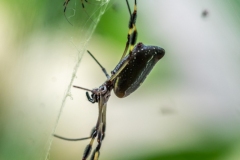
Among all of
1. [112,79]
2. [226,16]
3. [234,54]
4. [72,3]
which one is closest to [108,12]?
[72,3]

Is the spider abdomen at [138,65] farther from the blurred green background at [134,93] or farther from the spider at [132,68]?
the blurred green background at [134,93]

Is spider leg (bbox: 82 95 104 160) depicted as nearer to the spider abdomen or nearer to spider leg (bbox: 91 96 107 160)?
spider leg (bbox: 91 96 107 160)

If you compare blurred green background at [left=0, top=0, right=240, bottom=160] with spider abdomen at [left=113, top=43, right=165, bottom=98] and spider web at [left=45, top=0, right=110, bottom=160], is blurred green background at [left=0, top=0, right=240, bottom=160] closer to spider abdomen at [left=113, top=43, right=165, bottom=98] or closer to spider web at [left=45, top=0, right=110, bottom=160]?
spider web at [left=45, top=0, right=110, bottom=160]

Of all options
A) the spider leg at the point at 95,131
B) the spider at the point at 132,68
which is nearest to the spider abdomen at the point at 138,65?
the spider at the point at 132,68

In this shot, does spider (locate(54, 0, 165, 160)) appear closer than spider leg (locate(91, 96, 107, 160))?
Yes

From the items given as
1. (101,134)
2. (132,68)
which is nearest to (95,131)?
(101,134)

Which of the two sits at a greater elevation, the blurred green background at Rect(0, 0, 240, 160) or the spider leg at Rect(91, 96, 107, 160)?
the blurred green background at Rect(0, 0, 240, 160)

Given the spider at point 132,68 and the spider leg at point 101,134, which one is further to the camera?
the spider leg at point 101,134

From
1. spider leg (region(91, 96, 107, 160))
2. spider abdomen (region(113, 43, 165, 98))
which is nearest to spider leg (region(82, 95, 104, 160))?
spider leg (region(91, 96, 107, 160))

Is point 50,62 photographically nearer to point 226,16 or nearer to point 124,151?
point 124,151
